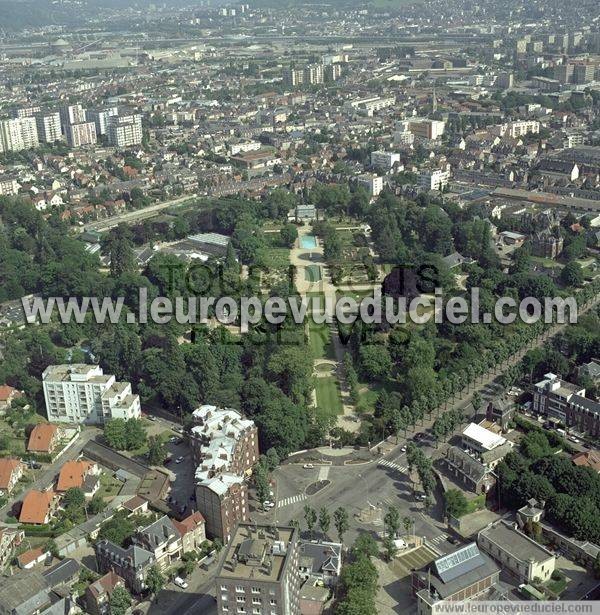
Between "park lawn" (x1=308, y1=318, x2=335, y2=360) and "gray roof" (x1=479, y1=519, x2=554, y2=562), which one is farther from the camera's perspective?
"park lawn" (x1=308, y1=318, x2=335, y2=360)

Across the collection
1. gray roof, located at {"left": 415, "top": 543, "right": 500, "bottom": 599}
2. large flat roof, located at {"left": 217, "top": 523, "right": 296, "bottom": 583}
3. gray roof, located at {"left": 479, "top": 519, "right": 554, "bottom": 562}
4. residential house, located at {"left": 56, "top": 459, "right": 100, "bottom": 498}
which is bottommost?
residential house, located at {"left": 56, "top": 459, "right": 100, "bottom": 498}

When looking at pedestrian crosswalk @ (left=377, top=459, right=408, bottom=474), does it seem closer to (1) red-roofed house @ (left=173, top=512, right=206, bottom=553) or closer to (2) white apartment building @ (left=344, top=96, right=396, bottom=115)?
(1) red-roofed house @ (left=173, top=512, right=206, bottom=553)

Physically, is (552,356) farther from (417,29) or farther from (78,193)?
(417,29)

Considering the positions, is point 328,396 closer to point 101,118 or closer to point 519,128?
point 519,128

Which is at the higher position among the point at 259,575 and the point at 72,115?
the point at 72,115

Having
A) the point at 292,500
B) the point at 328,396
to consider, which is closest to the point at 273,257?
the point at 328,396

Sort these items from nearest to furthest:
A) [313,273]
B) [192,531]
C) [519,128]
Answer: [192,531] < [313,273] < [519,128]

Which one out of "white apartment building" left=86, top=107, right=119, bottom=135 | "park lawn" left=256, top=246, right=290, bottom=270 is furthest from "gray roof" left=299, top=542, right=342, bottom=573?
"white apartment building" left=86, top=107, right=119, bottom=135
